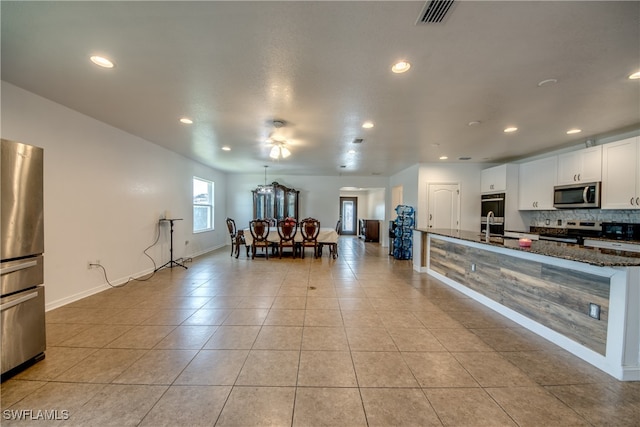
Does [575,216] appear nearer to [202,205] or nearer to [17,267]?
[17,267]

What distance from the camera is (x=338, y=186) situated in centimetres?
859

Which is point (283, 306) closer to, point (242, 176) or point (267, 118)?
point (267, 118)

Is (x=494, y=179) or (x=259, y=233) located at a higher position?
(x=494, y=179)

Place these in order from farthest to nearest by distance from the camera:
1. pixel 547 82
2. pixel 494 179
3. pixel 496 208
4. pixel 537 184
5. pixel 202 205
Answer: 1. pixel 202 205
2. pixel 494 179
3. pixel 496 208
4. pixel 537 184
5. pixel 547 82

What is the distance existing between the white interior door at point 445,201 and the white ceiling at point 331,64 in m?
2.51

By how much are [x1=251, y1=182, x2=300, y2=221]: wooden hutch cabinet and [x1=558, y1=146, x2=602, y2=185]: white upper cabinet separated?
674cm

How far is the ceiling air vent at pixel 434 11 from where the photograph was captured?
4.66 feet

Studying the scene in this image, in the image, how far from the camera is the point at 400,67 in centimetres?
207

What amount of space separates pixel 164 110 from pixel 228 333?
2.80 metres

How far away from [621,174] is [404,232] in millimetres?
3686

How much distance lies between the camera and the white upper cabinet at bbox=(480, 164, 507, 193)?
17.6 feet

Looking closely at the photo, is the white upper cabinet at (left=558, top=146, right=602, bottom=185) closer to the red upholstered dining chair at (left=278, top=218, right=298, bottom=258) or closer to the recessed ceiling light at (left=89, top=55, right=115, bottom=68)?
the red upholstered dining chair at (left=278, top=218, right=298, bottom=258)

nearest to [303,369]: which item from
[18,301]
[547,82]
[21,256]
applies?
[18,301]

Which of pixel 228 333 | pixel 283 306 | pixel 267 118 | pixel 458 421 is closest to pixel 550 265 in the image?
A: pixel 458 421
